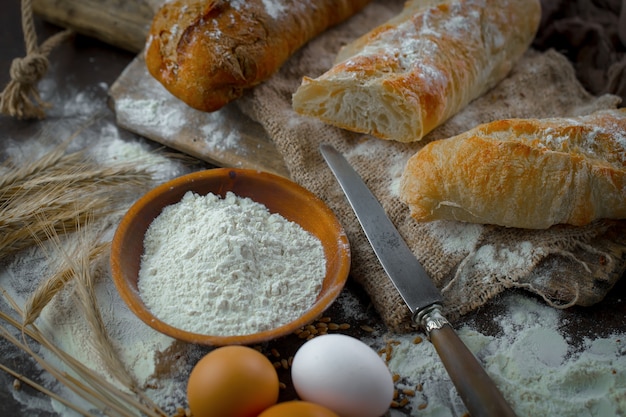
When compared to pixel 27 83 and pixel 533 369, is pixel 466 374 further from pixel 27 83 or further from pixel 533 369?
pixel 27 83

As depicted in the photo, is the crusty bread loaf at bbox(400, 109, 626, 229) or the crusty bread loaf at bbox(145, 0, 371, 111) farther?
the crusty bread loaf at bbox(145, 0, 371, 111)

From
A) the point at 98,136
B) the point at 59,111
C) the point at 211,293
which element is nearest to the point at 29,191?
the point at 98,136

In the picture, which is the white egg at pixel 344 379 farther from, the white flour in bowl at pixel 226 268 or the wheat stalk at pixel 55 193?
the wheat stalk at pixel 55 193

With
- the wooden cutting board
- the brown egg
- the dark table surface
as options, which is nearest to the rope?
the dark table surface

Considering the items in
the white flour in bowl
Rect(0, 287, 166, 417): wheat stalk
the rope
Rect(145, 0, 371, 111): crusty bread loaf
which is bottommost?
Rect(0, 287, 166, 417): wheat stalk

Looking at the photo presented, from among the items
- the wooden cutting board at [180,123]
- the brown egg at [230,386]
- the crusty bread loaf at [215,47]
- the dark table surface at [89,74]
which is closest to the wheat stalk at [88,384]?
the brown egg at [230,386]

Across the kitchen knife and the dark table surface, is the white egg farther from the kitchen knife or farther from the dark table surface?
the dark table surface
